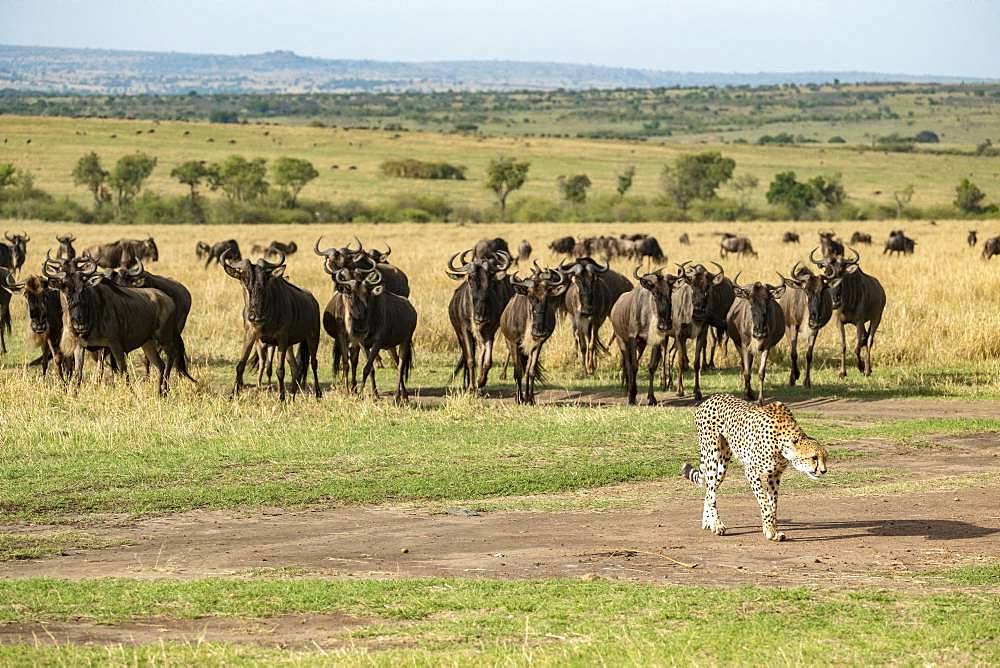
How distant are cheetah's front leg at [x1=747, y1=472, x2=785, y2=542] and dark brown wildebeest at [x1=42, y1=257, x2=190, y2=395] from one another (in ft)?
28.9

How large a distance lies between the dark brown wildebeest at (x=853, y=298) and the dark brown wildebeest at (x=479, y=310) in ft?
13.8

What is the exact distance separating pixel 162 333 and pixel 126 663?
11.8 meters

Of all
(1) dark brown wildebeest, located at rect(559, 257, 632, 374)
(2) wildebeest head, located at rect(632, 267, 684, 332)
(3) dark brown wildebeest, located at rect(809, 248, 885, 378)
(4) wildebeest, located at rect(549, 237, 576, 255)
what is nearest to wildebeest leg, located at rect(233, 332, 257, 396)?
(1) dark brown wildebeest, located at rect(559, 257, 632, 374)

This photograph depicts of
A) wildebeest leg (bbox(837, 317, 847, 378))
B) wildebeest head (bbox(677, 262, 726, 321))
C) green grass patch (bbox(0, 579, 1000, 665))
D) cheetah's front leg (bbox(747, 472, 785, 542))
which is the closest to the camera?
green grass patch (bbox(0, 579, 1000, 665))

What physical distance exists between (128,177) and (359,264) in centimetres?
6787

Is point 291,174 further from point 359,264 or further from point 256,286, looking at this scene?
point 256,286

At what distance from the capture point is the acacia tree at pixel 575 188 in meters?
90.1

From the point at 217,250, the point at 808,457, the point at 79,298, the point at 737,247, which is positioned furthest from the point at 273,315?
the point at 737,247

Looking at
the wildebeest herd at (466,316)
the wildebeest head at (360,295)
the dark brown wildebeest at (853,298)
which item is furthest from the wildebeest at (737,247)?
the wildebeest head at (360,295)

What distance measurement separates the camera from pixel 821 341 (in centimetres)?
2291

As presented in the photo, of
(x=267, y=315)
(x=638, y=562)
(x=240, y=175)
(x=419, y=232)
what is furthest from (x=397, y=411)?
(x=240, y=175)

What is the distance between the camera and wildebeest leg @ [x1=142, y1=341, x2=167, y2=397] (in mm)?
17406

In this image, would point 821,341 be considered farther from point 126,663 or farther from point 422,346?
point 126,663

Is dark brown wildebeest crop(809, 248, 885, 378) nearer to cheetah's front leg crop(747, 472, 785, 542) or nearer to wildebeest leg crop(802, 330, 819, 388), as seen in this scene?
wildebeest leg crop(802, 330, 819, 388)
